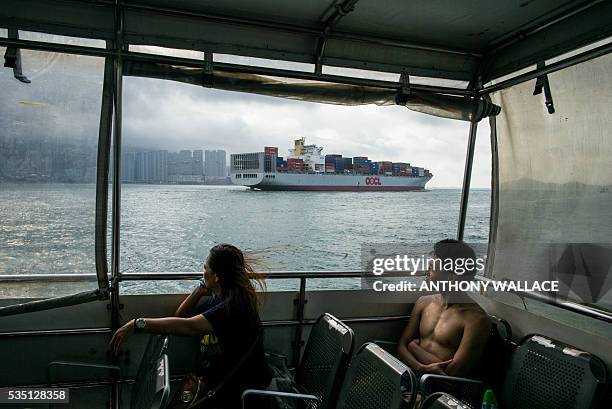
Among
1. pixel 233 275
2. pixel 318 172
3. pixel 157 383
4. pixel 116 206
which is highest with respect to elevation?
pixel 318 172

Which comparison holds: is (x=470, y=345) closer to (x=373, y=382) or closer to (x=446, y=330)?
(x=446, y=330)

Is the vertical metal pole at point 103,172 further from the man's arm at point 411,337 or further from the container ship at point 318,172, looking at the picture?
the container ship at point 318,172

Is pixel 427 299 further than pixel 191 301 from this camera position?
Yes

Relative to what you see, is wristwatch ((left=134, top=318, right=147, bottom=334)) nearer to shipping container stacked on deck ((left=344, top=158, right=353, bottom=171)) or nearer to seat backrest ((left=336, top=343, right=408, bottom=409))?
seat backrest ((left=336, top=343, right=408, bottom=409))

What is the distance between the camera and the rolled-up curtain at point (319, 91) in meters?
2.61

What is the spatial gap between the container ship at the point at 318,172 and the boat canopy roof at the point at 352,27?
7.31 m

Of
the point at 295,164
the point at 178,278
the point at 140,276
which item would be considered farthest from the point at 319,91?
the point at 295,164

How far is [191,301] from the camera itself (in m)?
2.60

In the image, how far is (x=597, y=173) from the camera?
259 cm

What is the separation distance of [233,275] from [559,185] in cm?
221

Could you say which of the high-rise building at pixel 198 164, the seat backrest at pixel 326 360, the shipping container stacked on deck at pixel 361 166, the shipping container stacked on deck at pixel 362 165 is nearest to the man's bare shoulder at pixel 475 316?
the seat backrest at pixel 326 360

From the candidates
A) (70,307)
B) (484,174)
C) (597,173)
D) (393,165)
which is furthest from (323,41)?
(393,165)

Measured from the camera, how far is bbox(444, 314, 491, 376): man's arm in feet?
7.72

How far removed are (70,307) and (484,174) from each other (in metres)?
3.05
